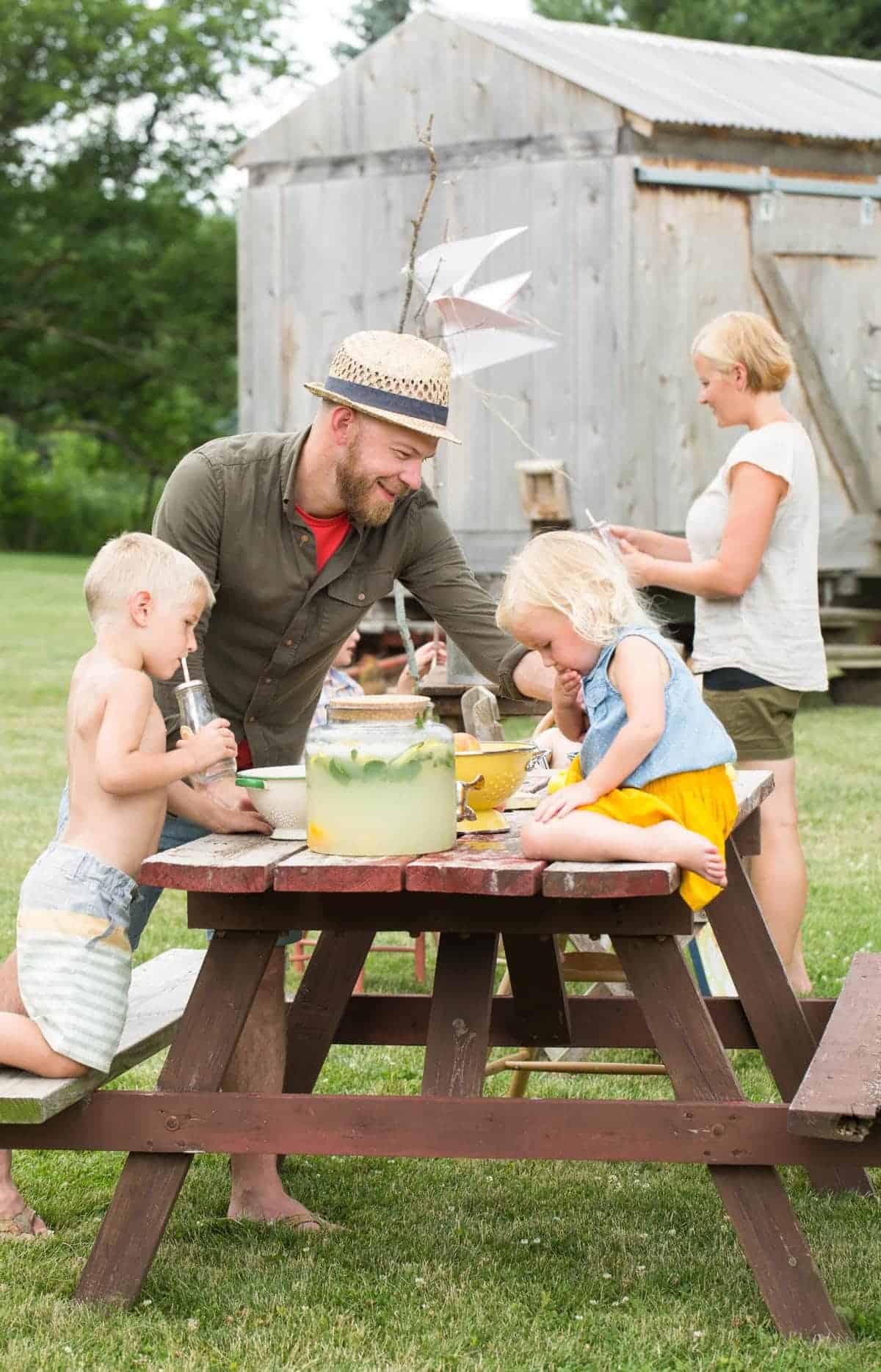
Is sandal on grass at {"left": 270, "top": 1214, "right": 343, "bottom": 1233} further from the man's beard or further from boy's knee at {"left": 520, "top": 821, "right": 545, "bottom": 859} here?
the man's beard

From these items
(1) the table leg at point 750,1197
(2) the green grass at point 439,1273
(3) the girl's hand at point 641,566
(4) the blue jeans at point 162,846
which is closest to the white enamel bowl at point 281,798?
(4) the blue jeans at point 162,846

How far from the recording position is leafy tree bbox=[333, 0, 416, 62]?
2533 centimetres

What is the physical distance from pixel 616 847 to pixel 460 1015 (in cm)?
60

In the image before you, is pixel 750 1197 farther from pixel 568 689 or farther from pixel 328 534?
pixel 328 534

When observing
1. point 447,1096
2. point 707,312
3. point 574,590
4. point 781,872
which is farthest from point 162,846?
point 707,312

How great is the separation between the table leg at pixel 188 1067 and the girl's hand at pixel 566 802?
0.55 m

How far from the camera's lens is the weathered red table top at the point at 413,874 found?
9.62 feet

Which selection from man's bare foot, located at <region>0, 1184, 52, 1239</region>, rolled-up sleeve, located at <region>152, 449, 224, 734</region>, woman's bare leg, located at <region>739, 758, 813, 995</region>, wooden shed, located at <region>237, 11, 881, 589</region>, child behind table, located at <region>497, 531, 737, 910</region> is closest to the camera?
child behind table, located at <region>497, 531, 737, 910</region>

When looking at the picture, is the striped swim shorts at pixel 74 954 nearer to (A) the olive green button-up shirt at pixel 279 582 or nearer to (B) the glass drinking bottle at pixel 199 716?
(B) the glass drinking bottle at pixel 199 716

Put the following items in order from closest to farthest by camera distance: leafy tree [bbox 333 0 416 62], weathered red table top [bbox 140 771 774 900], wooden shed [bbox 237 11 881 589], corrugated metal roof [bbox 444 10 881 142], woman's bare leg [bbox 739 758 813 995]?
1. weathered red table top [bbox 140 771 774 900]
2. woman's bare leg [bbox 739 758 813 995]
3. wooden shed [bbox 237 11 881 589]
4. corrugated metal roof [bbox 444 10 881 142]
5. leafy tree [bbox 333 0 416 62]

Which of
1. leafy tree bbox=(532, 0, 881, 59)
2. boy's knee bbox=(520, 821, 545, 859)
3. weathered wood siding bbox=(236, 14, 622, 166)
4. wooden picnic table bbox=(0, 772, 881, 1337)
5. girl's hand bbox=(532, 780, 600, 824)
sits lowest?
wooden picnic table bbox=(0, 772, 881, 1337)

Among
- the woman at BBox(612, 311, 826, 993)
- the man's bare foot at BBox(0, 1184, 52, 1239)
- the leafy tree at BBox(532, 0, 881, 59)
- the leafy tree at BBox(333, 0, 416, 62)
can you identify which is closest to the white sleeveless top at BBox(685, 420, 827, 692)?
the woman at BBox(612, 311, 826, 993)

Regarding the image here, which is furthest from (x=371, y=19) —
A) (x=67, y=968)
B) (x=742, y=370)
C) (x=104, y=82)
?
(x=67, y=968)

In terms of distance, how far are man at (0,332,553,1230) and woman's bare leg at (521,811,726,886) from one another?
822 millimetres
